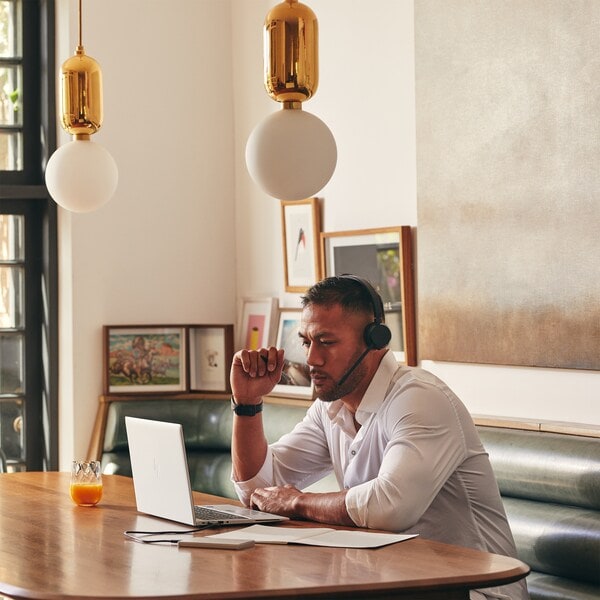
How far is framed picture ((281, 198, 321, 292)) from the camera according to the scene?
14.6ft

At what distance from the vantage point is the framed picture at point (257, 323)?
475 cm

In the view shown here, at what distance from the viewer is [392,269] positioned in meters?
4.04

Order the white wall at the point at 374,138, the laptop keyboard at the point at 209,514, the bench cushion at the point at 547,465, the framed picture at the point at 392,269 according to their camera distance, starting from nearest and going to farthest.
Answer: the laptop keyboard at the point at 209,514
the bench cushion at the point at 547,465
the white wall at the point at 374,138
the framed picture at the point at 392,269

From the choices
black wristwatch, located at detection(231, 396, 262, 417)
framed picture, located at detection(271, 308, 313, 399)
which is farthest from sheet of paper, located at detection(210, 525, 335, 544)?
framed picture, located at detection(271, 308, 313, 399)

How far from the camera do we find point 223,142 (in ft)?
16.7

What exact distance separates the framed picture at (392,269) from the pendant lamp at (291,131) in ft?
5.61

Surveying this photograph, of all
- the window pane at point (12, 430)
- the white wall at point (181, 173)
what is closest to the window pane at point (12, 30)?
the white wall at point (181, 173)

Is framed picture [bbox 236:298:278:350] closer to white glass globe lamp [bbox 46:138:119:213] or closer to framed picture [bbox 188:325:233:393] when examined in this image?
framed picture [bbox 188:325:233:393]

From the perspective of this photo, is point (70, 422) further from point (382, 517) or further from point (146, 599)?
point (146, 599)

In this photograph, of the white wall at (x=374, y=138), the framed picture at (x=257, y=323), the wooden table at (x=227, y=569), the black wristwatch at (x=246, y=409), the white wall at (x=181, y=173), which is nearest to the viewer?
the wooden table at (x=227, y=569)

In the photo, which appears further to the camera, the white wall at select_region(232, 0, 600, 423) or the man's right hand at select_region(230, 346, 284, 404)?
the white wall at select_region(232, 0, 600, 423)

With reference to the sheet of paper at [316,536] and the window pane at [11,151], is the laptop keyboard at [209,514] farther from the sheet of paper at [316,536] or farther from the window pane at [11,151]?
the window pane at [11,151]

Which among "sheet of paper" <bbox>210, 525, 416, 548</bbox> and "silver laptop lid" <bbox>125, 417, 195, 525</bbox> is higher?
"silver laptop lid" <bbox>125, 417, 195, 525</bbox>

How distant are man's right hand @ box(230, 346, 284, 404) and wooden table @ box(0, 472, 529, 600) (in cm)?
49
